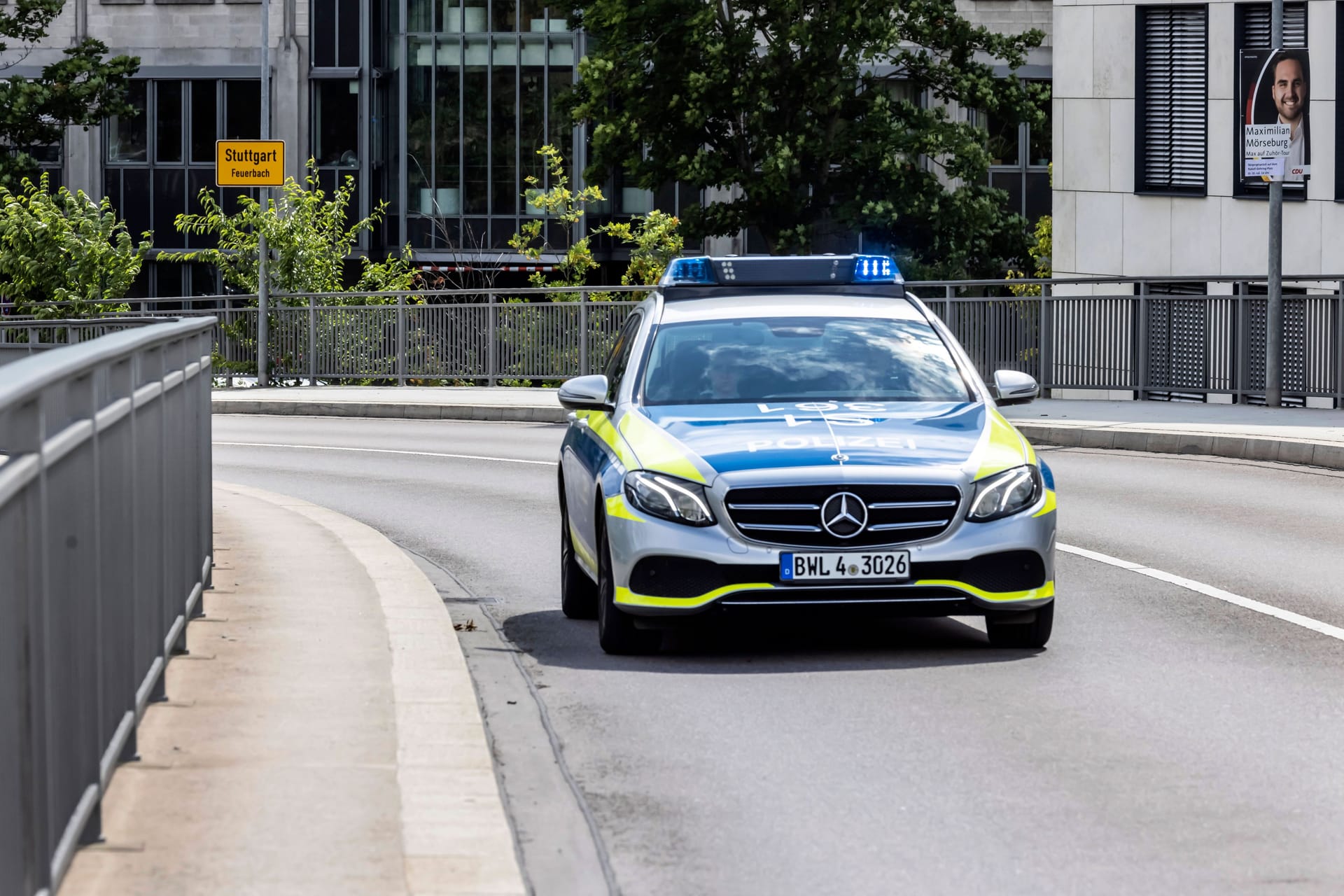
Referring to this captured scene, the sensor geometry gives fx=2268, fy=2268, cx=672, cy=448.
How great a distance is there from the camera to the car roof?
33.9 ft

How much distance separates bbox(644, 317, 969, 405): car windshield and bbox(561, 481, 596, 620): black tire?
1.00 m

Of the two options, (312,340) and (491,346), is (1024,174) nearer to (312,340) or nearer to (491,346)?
(312,340)

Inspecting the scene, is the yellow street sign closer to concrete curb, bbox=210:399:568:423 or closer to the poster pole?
concrete curb, bbox=210:399:568:423

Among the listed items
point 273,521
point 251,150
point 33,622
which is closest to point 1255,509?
point 273,521

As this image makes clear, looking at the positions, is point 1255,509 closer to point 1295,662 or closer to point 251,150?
point 1295,662

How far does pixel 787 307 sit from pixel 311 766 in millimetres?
4530

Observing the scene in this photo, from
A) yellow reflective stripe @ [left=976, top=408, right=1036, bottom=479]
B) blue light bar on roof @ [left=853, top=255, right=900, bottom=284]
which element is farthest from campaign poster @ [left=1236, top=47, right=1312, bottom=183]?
yellow reflective stripe @ [left=976, top=408, right=1036, bottom=479]

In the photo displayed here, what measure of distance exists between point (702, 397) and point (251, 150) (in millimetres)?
24410

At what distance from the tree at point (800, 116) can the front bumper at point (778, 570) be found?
27.8 meters

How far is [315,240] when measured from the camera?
3600cm

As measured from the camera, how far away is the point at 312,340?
114 feet

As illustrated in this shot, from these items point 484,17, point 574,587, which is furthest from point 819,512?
point 484,17

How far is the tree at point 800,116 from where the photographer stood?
36.7m

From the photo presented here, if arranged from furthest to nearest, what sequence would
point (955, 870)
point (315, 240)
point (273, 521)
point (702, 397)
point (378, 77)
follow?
point (378, 77)
point (315, 240)
point (273, 521)
point (702, 397)
point (955, 870)
